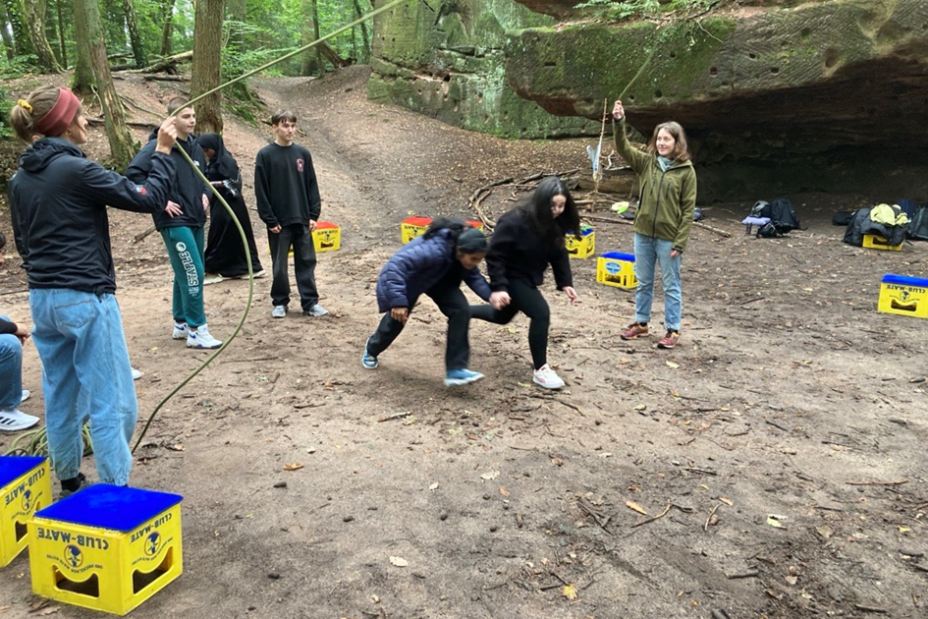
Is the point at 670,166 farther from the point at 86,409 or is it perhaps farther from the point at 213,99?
the point at 213,99

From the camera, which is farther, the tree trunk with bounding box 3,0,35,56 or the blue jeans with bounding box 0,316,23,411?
the tree trunk with bounding box 3,0,35,56

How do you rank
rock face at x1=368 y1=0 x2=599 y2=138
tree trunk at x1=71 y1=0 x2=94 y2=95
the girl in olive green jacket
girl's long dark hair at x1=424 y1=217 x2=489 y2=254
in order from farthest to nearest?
1. rock face at x1=368 y1=0 x2=599 y2=138
2. tree trunk at x1=71 y1=0 x2=94 y2=95
3. the girl in olive green jacket
4. girl's long dark hair at x1=424 y1=217 x2=489 y2=254

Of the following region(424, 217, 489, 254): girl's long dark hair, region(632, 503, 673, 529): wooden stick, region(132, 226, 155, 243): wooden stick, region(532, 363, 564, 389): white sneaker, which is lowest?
region(632, 503, 673, 529): wooden stick

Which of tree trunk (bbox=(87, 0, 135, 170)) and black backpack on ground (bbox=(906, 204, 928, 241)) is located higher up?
tree trunk (bbox=(87, 0, 135, 170))

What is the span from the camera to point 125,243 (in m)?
10.5

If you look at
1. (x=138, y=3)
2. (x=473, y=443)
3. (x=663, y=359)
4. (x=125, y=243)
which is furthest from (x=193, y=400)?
(x=138, y=3)

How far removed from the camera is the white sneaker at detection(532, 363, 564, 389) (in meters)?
5.57

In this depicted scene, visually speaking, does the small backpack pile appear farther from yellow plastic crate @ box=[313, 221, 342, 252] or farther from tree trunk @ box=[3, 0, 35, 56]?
tree trunk @ box=[3, 0, 35, 56]

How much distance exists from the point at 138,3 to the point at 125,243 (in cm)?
1498

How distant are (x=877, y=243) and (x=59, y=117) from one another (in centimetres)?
1098

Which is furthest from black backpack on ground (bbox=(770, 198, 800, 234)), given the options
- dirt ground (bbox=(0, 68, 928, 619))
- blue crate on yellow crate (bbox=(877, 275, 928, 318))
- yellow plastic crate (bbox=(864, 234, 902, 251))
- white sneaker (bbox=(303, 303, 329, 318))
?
white sneaker (bbox=(303, 303, 329, 318))

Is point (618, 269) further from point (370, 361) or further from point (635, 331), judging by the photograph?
point (370, 361)

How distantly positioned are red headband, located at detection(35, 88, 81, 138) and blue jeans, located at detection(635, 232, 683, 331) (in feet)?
15.3

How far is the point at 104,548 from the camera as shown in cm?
289
